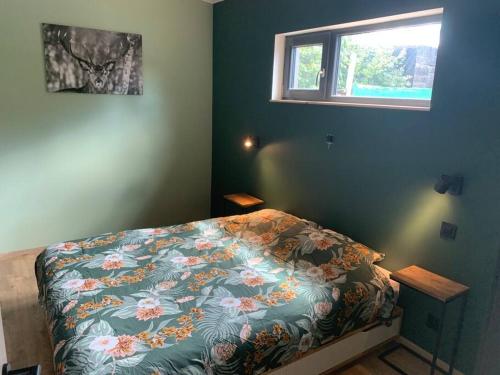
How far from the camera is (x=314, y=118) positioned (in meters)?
3.01

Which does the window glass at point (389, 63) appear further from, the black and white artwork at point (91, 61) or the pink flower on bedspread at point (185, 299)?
the black and white artwork at point (91, 61)

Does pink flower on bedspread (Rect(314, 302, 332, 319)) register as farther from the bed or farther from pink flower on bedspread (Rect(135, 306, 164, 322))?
pink flower on bedspread (Rect(135, 306, 164, 322))

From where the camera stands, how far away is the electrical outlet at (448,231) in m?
2.16

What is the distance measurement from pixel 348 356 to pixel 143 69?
124 inches

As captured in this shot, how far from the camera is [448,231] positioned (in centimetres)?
218

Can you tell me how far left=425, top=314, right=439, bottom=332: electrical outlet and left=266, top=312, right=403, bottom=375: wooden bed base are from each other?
182 millimetres

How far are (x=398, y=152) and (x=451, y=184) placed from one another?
424 mm

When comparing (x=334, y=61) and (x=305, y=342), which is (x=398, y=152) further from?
(x=305, y=342)

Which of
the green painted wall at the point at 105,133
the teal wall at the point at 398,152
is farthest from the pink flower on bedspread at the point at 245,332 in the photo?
the green painted wall at the point at 105,133

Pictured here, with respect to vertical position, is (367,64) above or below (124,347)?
above

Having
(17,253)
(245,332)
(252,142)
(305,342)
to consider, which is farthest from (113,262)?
(252,142)

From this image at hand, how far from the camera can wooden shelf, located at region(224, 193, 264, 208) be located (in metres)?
3.52

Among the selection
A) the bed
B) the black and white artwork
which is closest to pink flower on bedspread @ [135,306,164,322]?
the bed

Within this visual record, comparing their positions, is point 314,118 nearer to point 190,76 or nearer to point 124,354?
point 190,76
